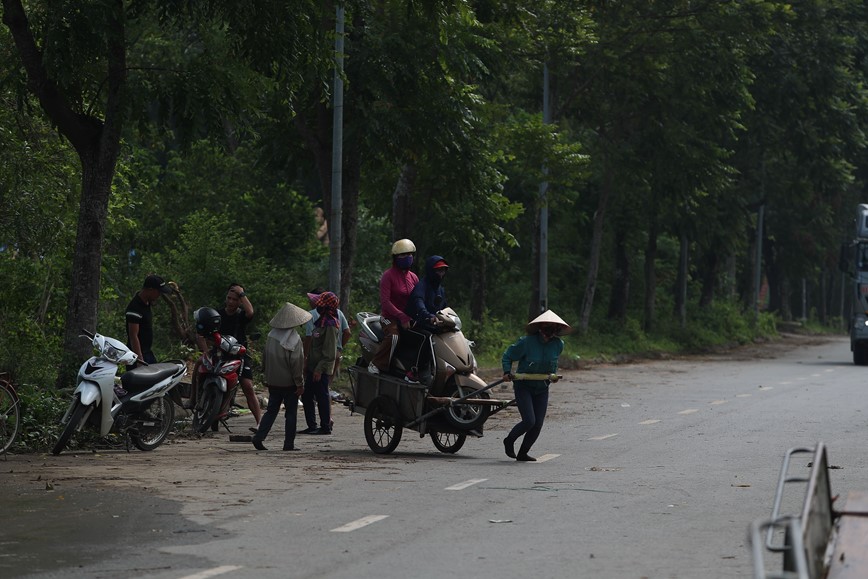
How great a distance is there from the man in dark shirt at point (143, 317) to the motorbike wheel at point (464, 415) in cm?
383

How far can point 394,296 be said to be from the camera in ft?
50.6

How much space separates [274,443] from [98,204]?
3260 mm

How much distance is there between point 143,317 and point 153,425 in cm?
190

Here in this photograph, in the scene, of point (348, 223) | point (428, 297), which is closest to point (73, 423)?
point (428, 297)

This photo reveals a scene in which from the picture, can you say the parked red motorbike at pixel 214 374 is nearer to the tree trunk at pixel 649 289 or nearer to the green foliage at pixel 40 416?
the green foliage at pixel 40 416

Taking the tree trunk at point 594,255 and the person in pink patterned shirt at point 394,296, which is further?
the tree trunk at point 594,255

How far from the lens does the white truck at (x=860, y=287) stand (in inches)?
1442

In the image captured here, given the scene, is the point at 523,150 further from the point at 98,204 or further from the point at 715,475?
the point at 715,475

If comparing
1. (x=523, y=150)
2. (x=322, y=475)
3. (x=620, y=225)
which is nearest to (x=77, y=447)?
(x=322, y=475)

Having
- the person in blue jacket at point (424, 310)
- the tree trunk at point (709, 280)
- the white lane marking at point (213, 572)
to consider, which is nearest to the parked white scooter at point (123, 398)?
the person in blue jacket at point (424, 310)

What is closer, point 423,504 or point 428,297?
point 423,504

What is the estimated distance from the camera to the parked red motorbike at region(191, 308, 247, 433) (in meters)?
16.8

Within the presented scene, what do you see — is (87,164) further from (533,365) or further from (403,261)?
(533,365)

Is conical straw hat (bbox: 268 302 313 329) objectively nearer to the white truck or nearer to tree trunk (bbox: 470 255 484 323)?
tree trunk (bbox: 470 255 484 323)
